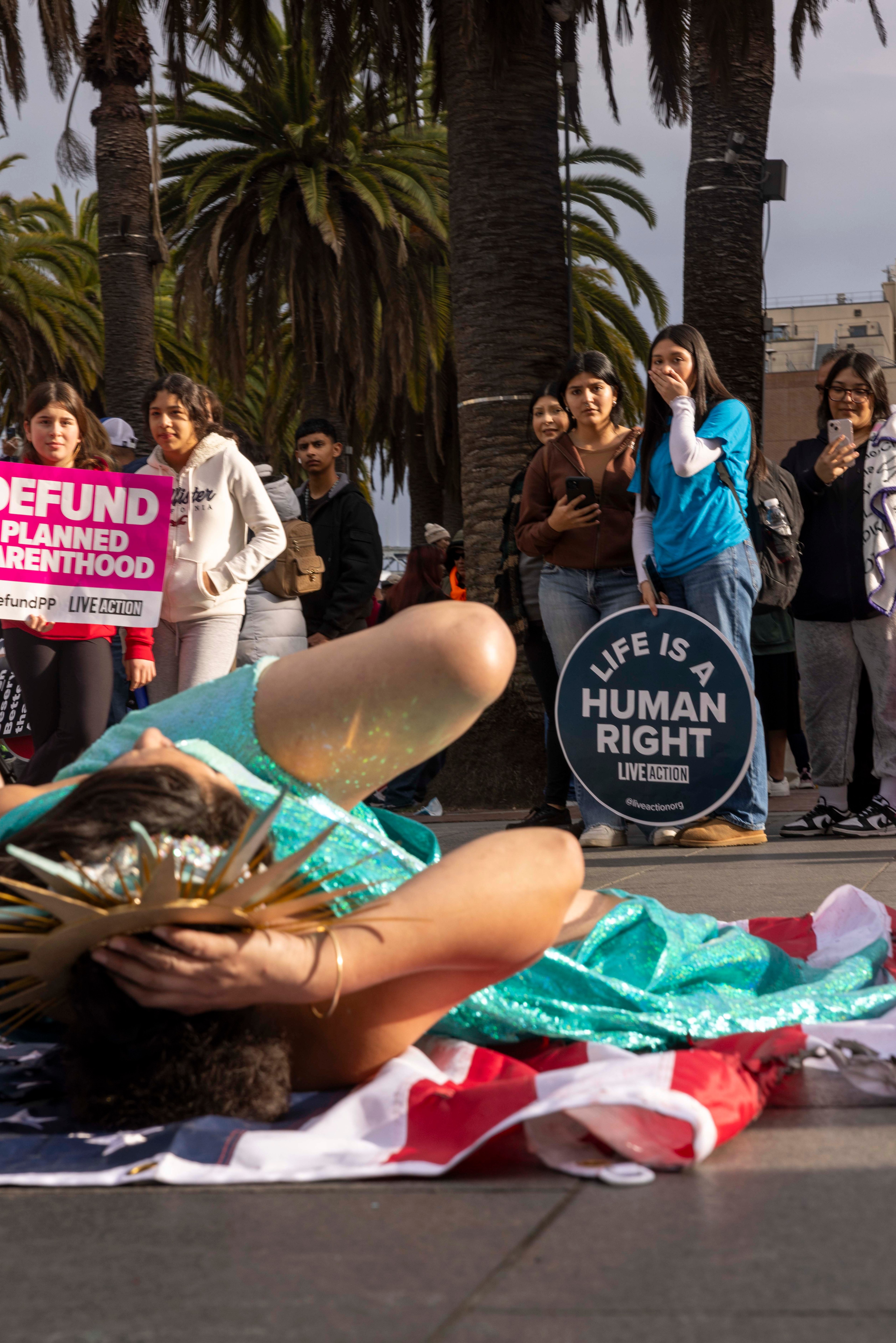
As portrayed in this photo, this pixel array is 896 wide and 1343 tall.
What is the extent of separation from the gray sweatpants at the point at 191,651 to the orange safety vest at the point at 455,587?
426 centimetres

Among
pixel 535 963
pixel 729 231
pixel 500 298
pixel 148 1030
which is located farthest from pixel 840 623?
pixel 729 231

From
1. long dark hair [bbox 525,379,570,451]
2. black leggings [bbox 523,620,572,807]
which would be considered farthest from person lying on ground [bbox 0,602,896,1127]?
long dark hair [bbox 525,379,570,451]

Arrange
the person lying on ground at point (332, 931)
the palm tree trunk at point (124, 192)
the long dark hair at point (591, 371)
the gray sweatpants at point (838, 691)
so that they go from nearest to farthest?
the person lying on ground at point (332, 931)
the gray sweatpants at point (838, 691)
the long dark hair at point (591, 371)
the palm tree trunk at point (124, 192)

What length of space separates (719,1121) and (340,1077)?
1.86 feet

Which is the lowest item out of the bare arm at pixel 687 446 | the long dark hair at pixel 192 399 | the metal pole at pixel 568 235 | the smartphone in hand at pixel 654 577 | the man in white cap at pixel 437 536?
the smartphone in hand at pixel 654 577

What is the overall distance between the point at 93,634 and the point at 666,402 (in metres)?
2.46

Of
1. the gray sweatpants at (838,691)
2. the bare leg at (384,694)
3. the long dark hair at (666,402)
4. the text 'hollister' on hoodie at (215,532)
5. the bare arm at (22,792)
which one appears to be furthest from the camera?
the gray sweatpants at (838,691)

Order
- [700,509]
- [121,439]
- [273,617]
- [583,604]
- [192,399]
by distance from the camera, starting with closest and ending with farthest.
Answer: [700,509] → [192,399] → [583,604] → [273,617] → [121,439]

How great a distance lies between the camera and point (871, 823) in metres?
5.98

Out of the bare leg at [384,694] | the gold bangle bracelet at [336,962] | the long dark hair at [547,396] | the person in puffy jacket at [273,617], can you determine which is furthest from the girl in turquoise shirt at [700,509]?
the gold bangle bracelet at [336,962]

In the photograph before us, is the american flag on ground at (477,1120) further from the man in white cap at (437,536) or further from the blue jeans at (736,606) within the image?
the man in white cap at (437,536)

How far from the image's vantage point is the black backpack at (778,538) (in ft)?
20.5

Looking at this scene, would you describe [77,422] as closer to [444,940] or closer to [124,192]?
[444,940]

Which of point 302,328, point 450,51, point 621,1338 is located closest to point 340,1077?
point 621,1338
